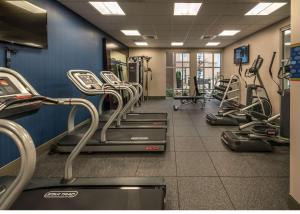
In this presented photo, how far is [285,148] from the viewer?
400cm

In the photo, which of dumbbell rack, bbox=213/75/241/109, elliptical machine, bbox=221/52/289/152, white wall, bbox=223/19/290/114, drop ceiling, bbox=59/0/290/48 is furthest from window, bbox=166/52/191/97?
elliptical machine, bbox=221/52/289/152

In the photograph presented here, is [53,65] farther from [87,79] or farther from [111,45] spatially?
[111,45]

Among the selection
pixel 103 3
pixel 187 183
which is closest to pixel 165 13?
pixel 103 3

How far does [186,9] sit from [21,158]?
4.69 m

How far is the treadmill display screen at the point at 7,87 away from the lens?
6.08 feet

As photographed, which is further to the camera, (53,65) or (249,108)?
(249,108)

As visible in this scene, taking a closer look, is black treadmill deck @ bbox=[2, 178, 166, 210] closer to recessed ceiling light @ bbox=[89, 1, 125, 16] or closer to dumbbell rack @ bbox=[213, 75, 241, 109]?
recessed ceiling light @ bbox=[89, 1, 125, 16]

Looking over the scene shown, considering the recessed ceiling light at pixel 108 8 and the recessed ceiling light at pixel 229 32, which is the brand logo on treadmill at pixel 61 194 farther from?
the recessed ceiling light at pixel 229 32

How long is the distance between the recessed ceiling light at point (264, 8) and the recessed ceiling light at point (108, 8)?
8.88 feet

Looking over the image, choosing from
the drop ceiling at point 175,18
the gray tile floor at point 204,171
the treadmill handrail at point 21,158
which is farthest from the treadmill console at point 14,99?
the drop ceiling at point 175,18

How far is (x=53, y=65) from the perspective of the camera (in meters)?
4.29

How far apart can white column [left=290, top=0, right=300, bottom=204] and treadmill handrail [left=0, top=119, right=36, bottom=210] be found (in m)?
1.96

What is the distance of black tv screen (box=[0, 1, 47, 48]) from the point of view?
2.93m

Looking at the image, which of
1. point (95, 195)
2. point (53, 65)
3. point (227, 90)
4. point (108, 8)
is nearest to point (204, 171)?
point (95, 195)
